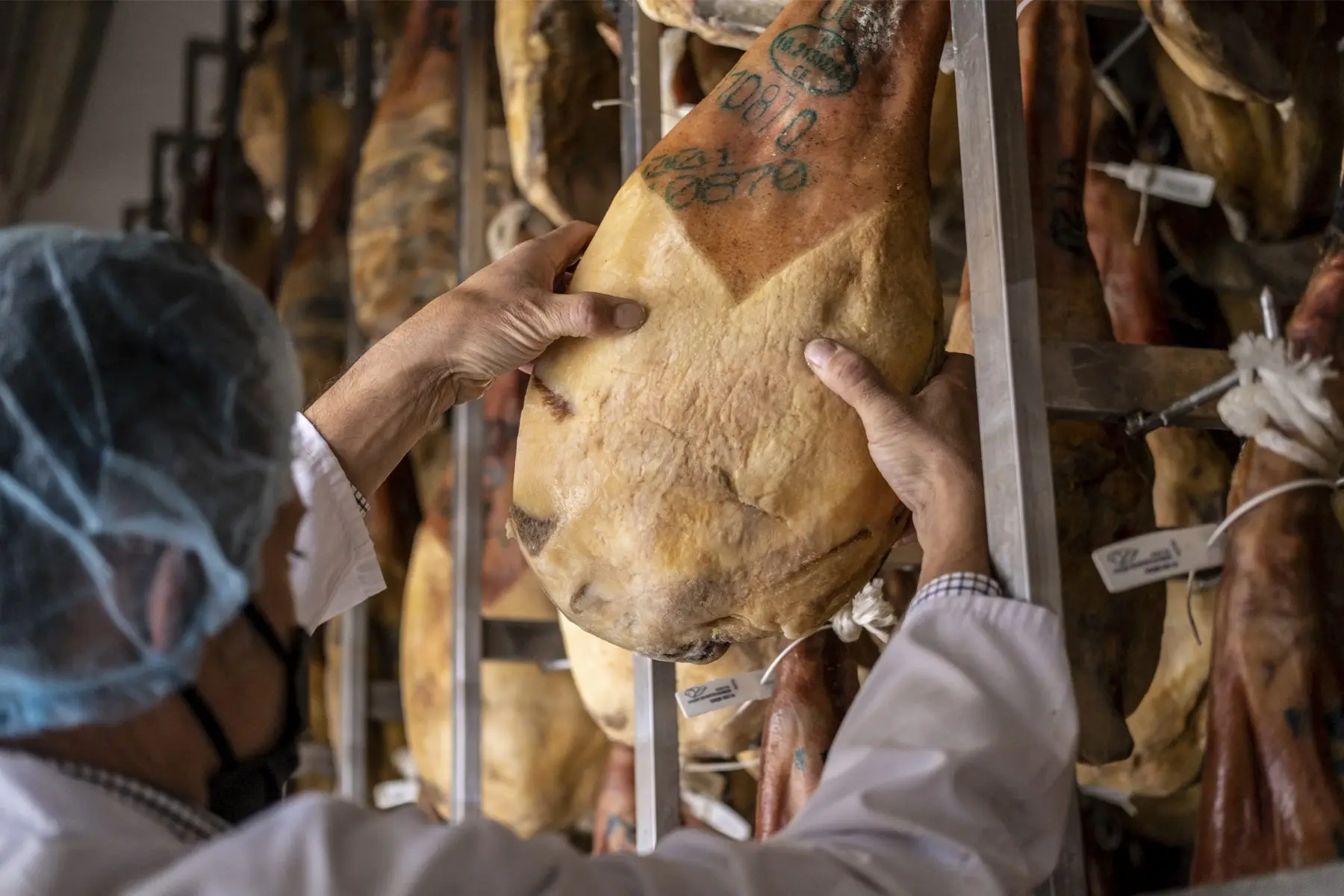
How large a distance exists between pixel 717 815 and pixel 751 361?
3.29ft

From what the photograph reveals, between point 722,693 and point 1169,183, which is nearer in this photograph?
point 722,693

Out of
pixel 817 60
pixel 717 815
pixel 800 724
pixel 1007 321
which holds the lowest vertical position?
pixel 717 815

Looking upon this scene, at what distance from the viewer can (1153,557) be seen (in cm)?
108

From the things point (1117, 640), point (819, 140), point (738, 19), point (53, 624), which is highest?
point (738, 19)

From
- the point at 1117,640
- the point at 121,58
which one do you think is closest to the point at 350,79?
the point at 121,58

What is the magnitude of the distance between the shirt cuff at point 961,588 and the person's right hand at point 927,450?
0.05 feet

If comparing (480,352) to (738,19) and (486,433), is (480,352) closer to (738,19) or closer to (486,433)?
(738,19)

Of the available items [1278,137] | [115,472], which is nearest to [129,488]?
[115,472]

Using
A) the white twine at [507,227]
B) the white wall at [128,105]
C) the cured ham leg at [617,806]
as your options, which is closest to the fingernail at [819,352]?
the cured ham leg at [617,806]

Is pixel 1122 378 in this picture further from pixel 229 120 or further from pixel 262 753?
pixel 229 120

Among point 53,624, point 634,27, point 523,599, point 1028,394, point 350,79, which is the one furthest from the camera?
point 350,79

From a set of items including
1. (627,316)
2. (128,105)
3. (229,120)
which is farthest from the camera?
(128,105)

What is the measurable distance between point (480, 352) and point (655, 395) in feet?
0.73

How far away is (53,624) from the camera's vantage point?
0.77m
